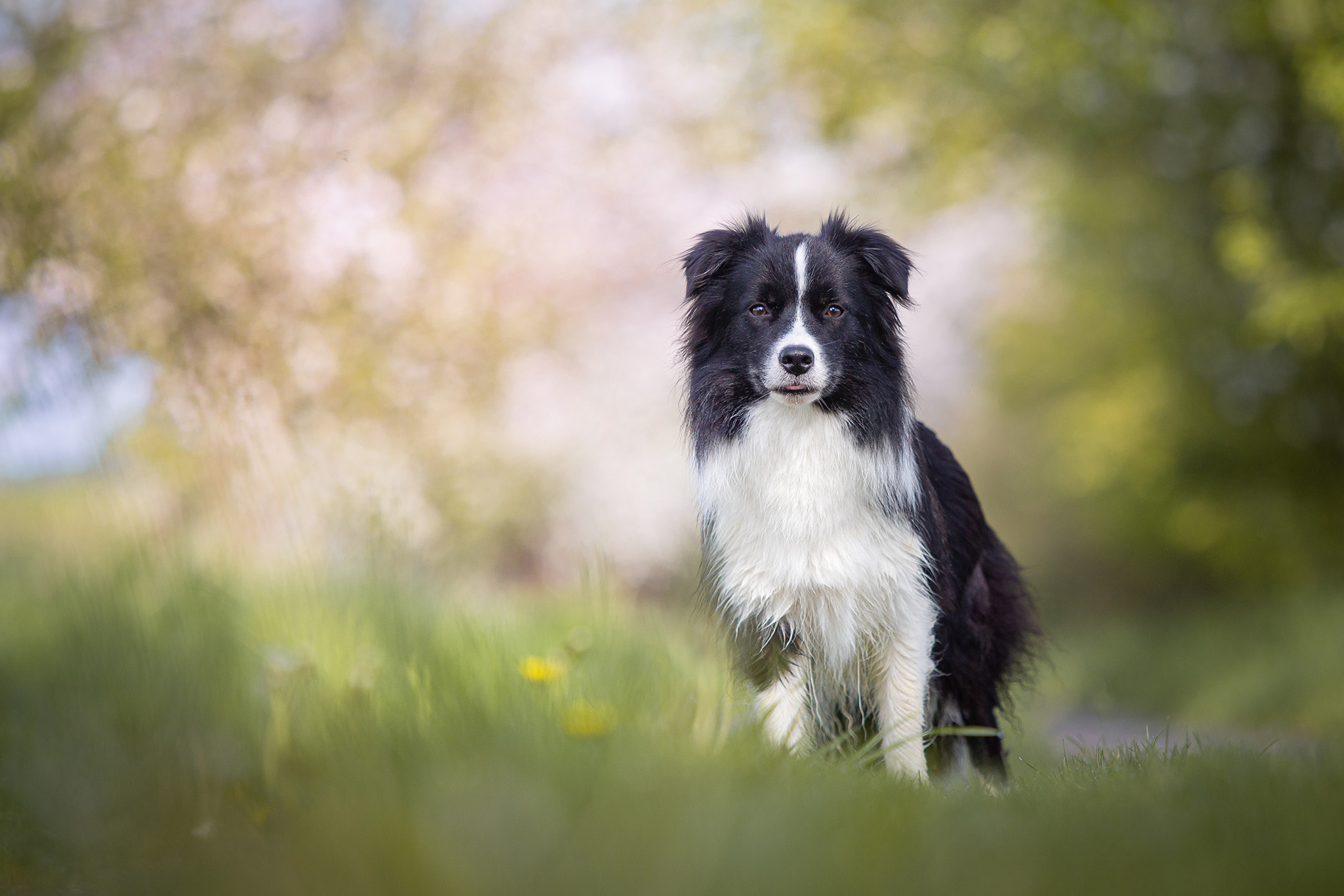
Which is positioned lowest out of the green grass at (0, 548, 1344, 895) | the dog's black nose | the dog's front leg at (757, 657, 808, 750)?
the green grass at (0, 548, 1344, 895)

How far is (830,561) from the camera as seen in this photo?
3061 mm

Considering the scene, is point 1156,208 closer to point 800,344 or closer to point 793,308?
point 793,308

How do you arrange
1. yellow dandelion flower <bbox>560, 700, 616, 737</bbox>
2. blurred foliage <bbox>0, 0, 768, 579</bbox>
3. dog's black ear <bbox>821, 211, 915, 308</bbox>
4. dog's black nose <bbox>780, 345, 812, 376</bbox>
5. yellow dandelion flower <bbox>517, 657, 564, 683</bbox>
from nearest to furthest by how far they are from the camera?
1. yellow dandelion flower <bbox>560, 700, 616, 737</bbox>
2. yellow dandelion flower <bbox>517, 657, 564, 683</bbox>
3. dog's black nose <bbox>780, 345, 812, 376</bbox>
4. dog's black ear <bbox>821, 211, 915, 308</bbox>
5. blurred foliage <bbox>0, 0, 768, 579</bbox>

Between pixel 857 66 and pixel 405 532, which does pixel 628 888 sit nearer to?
pixel 405 532

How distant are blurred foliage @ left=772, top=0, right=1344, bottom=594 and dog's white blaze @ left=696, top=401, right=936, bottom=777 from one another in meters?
5.77

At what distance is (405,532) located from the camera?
10.7 ft

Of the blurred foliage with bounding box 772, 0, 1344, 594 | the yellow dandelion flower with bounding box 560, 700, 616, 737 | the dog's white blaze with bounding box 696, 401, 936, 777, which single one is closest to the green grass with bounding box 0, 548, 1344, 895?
the yellow dandelion flower with bounding box 560, 700, 616, 737

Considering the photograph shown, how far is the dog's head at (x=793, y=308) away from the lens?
3090 mm

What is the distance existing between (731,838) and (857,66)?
28.6 feet

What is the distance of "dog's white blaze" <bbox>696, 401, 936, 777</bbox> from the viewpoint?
3.08 m

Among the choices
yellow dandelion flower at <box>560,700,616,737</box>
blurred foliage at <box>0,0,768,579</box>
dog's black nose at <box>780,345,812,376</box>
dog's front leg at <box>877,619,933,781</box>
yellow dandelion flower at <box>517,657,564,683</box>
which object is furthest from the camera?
blurred foliage at <box>0,0,768,579</box>

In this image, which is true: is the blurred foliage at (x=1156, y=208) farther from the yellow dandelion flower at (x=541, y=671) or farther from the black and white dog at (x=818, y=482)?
the yellow dandelion flower at (x=541, y=671)

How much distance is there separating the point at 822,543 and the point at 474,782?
58.1 inches

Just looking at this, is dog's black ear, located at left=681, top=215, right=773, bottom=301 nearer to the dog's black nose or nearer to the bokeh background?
the dog's black nose
